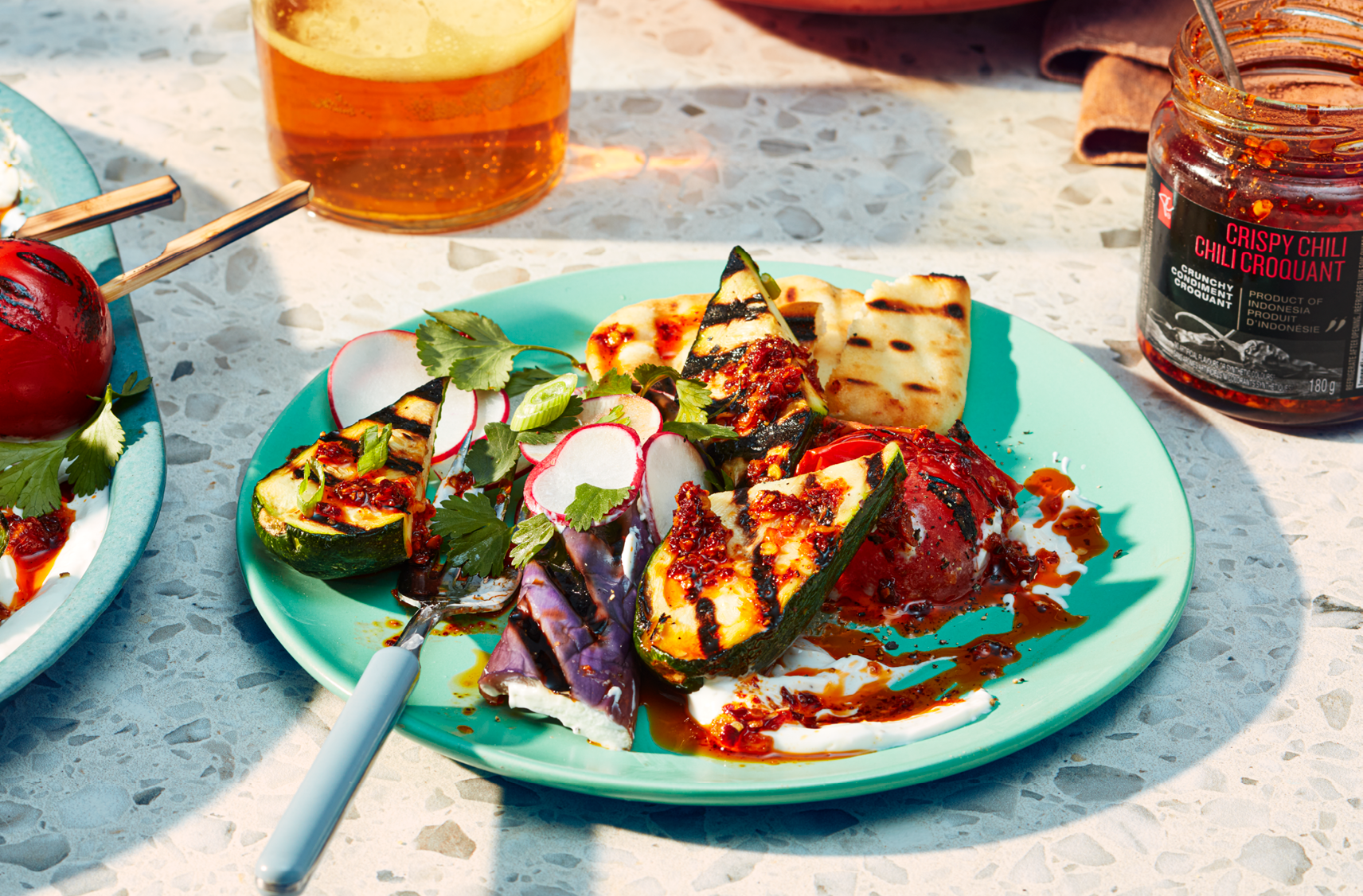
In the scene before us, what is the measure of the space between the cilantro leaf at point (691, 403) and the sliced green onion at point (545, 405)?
13cm

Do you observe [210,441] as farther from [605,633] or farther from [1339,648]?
[1339,648]

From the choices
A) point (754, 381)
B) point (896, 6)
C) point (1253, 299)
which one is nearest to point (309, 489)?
point (754, 381)

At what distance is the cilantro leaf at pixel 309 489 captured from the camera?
123cm

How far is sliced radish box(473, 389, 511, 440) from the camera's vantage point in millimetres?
1475

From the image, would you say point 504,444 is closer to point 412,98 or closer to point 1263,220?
point 412,98

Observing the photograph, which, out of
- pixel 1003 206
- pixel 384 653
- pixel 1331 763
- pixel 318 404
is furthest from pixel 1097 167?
pixel 384 653

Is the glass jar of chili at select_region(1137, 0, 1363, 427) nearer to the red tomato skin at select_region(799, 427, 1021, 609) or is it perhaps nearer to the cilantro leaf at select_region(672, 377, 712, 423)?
the red tomato skin at select_region(799, 427, 1021, 609)

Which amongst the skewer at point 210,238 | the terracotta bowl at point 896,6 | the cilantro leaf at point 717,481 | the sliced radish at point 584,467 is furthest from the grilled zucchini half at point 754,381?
the terracotta bowl at point 896,6

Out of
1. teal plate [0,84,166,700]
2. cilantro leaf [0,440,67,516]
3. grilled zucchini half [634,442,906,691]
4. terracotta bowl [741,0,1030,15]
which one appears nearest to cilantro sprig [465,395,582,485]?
grilled zucchini half [634,442,906,691]

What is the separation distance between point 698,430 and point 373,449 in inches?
14.0

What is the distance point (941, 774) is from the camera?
1056 millimetres

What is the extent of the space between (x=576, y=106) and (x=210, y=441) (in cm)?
115

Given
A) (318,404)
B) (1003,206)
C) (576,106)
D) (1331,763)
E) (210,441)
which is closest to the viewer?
(1331,763)

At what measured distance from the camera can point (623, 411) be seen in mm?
1355
